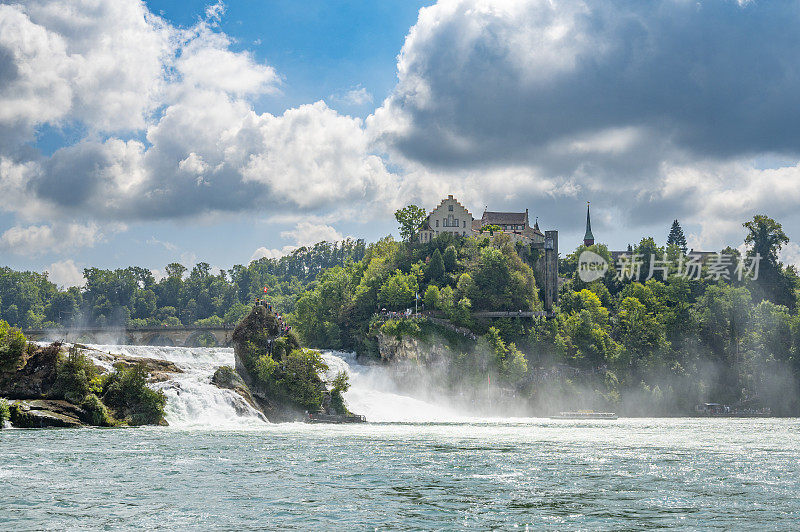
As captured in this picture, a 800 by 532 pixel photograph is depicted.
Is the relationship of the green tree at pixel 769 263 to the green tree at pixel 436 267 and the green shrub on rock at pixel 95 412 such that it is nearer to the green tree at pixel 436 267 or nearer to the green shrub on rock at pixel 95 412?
the green tree at pixel 436 267

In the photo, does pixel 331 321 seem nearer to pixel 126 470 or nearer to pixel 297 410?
pixel 297 410

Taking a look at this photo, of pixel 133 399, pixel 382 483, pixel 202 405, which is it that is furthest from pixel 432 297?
pixel 382 483

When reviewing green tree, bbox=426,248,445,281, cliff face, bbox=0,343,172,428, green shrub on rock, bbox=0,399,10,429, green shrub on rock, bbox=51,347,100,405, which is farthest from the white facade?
green shrub on rock, bbox=0,399,10,429

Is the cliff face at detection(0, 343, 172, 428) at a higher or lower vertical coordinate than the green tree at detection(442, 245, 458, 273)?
lower

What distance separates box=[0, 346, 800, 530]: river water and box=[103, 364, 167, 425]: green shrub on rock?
12.0 feet

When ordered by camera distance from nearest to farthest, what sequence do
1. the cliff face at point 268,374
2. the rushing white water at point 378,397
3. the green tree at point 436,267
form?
1. the cliff face at point 268,374
2. the rushing white water at point 378,397
3. the green tree at point 436,267

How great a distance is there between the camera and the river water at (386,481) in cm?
2509

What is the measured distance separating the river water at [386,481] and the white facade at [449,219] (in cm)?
8754

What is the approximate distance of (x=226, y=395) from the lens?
238 feet

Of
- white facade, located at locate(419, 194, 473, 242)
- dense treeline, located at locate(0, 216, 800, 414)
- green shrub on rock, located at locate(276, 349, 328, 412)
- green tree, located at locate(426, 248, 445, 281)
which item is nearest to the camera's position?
green shrub on rock, located at locate(276, 349, 328, 412)

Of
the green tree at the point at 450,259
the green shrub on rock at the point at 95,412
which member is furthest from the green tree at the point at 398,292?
the green shrub on rock at the point at 95,412

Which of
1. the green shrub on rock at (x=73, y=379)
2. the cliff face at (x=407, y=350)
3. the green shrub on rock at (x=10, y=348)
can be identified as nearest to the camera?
the green shrub on rock at (x=10, y=348)

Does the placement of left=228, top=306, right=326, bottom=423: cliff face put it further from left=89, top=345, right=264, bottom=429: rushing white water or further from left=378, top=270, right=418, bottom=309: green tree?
left=378, top=270, right=418, bottom=309: green tree

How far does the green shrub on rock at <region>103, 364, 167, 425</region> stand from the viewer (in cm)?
6438
